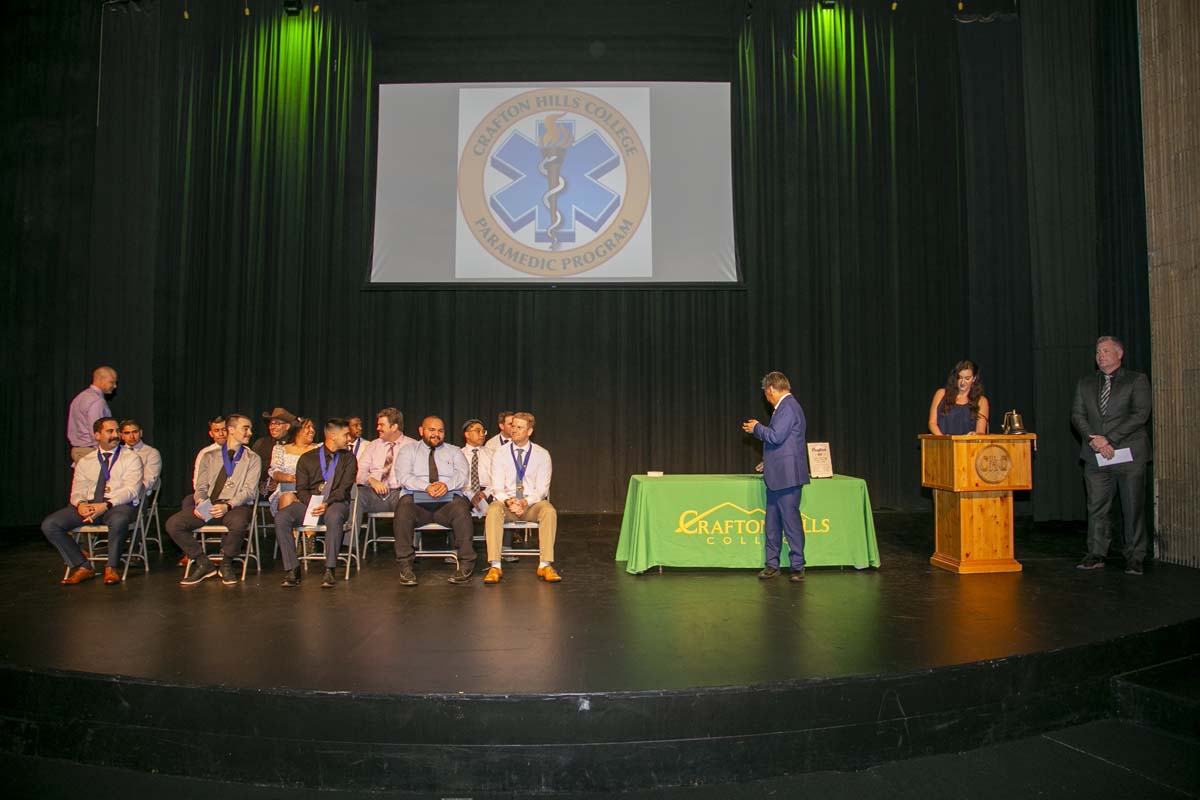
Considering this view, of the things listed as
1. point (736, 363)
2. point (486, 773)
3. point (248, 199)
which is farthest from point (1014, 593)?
point (248, 199)

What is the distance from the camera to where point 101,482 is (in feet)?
16.4

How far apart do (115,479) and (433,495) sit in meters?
2.21

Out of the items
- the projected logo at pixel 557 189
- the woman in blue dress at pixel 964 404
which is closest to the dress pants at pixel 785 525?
the woman in blue dress at pixel 964 404

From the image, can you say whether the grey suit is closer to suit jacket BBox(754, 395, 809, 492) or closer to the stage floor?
the stage floor

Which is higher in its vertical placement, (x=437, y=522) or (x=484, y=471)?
(x=484, y=471)

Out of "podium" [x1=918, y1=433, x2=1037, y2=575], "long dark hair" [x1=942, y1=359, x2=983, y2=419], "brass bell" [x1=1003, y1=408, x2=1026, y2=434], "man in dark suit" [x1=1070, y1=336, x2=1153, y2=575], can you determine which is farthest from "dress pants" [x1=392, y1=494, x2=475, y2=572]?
"man in dark suit" [x1=1070, y1=336, x2=1153, y2=575]

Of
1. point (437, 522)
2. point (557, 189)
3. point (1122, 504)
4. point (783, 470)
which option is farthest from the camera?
point (557, 189)

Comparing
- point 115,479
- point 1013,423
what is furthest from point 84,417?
point 1013,423

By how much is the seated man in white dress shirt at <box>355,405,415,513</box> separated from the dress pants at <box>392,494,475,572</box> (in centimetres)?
27

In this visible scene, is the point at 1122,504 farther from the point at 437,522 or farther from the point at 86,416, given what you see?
the point at 86,416

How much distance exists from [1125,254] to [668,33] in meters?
4.99

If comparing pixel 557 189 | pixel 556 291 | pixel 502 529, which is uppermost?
pixel 557 189

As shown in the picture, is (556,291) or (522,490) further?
(556,291)

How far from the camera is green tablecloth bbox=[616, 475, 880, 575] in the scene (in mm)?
5059
